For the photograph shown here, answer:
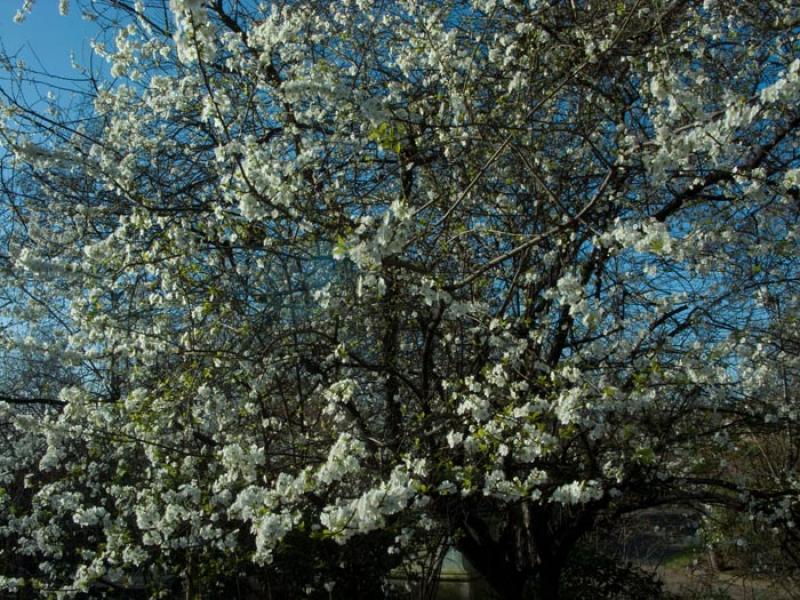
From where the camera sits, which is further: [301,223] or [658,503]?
[658,503]

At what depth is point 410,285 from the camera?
4398 millimetres

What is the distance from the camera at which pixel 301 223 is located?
404 centimetres

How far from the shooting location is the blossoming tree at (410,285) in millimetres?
4277

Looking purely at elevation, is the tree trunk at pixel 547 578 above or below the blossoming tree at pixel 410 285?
below

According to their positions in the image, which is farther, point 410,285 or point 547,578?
point 547,578

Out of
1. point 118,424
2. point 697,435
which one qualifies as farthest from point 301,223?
point 697,435

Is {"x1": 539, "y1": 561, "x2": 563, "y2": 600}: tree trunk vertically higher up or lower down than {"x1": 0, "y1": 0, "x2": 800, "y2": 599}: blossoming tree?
lower down

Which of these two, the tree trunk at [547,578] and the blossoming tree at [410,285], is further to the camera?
the tree trunk at [547,578]

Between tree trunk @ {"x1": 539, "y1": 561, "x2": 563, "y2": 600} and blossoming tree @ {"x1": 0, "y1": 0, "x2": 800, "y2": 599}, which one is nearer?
blossoming tree @ {"x1": 0, "y1": 0, "x2": 800, "y2": 599}

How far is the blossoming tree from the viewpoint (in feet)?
14.0

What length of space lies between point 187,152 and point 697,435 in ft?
13.6

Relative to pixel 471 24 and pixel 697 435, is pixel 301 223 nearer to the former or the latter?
pixel 471 24

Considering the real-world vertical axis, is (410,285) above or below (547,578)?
above

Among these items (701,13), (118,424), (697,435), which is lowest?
(697,435)
